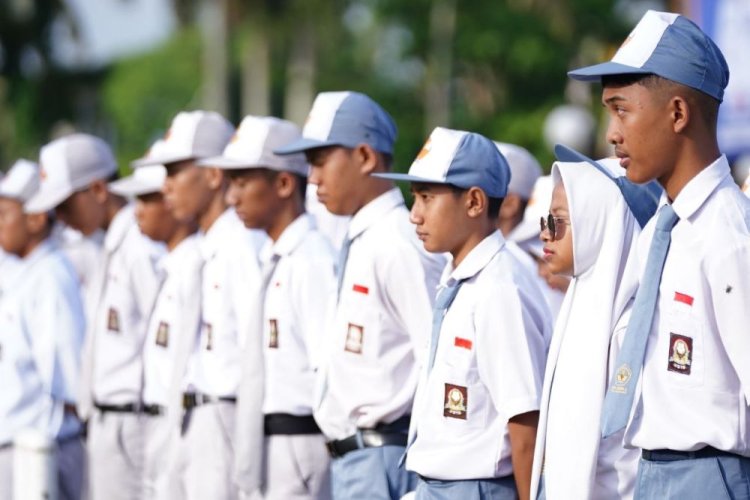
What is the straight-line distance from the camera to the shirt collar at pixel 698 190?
4949 millimetres

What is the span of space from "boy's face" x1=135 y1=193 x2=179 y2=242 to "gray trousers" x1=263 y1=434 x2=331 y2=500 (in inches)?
92.1

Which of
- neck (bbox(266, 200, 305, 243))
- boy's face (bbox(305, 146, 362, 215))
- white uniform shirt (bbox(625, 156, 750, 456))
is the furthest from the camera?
neck (bbox(266, 200, 305, 243))

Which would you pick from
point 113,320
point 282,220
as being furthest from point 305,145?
point 113,320

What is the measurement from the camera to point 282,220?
26.8 ft

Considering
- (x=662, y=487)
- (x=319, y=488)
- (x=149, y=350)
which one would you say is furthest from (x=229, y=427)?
(x=662, y=487)

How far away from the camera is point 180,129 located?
30.9 feet

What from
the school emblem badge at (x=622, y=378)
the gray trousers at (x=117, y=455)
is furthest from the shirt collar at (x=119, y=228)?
the school emblem badge at (x=622, y=378)

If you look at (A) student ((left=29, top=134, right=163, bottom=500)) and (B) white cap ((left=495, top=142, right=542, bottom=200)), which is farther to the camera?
(A) student ((left=29, top=134, right=163, bottom=500))

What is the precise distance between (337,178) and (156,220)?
258 centimetres

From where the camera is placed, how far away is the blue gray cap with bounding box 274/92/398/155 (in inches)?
295

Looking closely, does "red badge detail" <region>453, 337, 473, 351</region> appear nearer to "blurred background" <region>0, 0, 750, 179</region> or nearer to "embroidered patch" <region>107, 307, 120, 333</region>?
"embroidered patch" <region>107, 307, 120, 333</region>

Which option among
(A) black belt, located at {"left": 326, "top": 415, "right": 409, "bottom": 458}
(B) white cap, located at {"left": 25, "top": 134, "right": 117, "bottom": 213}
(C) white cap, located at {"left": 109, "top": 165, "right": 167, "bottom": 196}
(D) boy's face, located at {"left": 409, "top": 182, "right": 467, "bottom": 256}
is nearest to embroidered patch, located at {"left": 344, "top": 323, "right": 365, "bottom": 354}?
(A) black belt, located at {"left": 326, "top": 415, "right": 409, "bottom": 458}

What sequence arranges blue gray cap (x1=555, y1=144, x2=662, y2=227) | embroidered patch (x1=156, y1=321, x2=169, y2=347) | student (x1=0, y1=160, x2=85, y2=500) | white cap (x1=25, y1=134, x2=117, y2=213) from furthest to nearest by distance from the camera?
white cap (x1=25, y1=134, x2=117, y2=213) < student (x1=0, y1=160, x2=85, y2=500) < embroidered patch (x1=156, y1=321, x2=169, y2=347) < blue gray cap (x1=555, y1=144, x2=662, y2=227)

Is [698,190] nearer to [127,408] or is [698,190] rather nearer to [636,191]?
[636,191]
